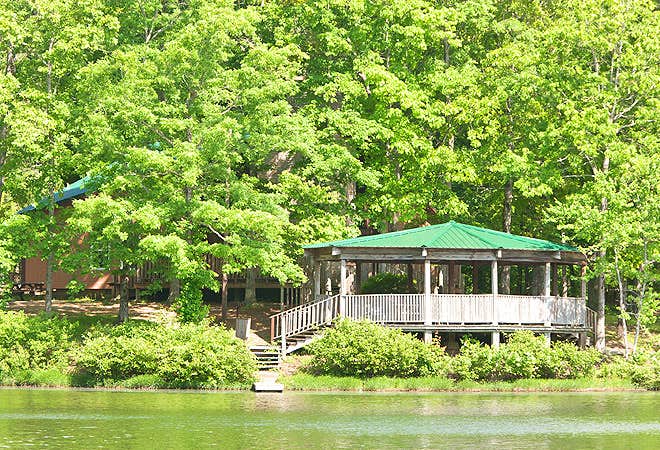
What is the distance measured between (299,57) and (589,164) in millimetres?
12509

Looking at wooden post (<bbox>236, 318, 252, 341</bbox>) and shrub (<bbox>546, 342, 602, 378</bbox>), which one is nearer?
shrub (<bbox>546, 342, 602, 378</bbox>)

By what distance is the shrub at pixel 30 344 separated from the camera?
130 feet

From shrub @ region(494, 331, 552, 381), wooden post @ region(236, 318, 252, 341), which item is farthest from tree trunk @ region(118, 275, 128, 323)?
shrub @ region(494, 331, 552, 381)

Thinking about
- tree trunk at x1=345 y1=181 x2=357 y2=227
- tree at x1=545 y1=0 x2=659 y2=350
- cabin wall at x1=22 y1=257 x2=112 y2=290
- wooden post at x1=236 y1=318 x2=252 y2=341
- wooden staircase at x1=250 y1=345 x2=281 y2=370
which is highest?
tree at x1=545 y1=0 x2=659 y2=350

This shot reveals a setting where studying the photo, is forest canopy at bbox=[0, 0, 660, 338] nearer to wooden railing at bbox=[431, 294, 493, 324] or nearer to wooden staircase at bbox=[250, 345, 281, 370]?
wooden staircase at bbox=[250, 345, 281, 370]

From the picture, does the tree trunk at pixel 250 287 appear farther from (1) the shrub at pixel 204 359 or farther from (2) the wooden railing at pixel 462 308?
(1) the shrub at pixel 204 359

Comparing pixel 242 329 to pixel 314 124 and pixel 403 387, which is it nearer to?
pixel 403 387

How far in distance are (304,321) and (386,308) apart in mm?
2998

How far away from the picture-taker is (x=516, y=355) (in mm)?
39562

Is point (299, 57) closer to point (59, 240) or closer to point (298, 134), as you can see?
point (298, 134)

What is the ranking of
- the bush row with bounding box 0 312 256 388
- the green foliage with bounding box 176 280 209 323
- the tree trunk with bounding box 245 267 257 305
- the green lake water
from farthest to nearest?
1. the tree trunk with bounding box 245 267 257 305
2. the green foliage with bounding box 176 280 209 323
3. the bush row with bounding box 0 312 256 388
4. the green lake water

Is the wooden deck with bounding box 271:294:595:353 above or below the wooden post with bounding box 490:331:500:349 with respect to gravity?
above

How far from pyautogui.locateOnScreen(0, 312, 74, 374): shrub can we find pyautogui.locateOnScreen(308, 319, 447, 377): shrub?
865 centimetres

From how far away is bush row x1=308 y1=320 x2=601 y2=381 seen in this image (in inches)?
1553
